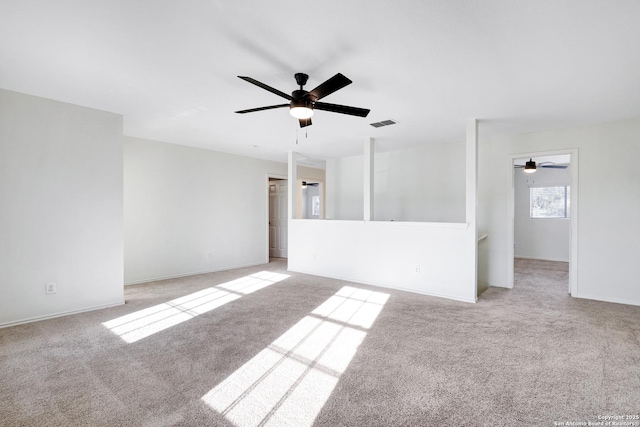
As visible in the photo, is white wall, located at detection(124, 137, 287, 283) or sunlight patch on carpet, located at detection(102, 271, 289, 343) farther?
white wall, located at detection(124, 137, 287, 283)

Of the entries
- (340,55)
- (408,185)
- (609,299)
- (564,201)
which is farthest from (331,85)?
(564,201)

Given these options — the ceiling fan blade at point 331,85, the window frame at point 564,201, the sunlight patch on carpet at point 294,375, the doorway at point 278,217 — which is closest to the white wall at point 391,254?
the sunlight patch on carpet at point 294,375

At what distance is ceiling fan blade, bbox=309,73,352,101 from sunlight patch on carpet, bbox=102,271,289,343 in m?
2.75

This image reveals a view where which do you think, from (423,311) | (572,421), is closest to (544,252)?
(423,311)

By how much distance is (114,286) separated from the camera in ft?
12.5

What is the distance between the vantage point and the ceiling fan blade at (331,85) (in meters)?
2.22

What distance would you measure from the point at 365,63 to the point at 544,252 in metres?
7.85

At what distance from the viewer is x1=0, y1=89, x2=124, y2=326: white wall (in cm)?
314

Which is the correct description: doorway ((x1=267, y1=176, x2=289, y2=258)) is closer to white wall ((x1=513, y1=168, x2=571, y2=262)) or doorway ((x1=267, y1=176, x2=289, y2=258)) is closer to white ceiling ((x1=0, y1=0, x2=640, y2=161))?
white ceiling ((x1=0, y1=0, x2=640, y2=161))

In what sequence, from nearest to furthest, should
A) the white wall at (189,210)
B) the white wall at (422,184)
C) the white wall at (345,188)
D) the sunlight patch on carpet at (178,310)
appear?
the sunlight patch on carpet at (178,310), the white wall at (189,210), the white wall at (422,184), the white wall at (345,188)

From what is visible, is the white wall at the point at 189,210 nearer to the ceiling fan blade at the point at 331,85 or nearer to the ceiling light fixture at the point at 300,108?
the ceiling light fixture at the point at 300,108

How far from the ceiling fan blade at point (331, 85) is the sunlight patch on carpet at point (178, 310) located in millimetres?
2746

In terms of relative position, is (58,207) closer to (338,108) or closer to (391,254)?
(338,108)


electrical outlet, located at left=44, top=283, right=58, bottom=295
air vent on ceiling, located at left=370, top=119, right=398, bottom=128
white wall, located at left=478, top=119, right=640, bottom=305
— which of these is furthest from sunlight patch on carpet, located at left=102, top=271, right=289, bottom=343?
white wall, located at left=478, top=119, right=640, bottom=305
